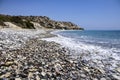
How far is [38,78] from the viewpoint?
6.08m

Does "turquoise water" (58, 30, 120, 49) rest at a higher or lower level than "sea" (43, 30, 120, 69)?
lower

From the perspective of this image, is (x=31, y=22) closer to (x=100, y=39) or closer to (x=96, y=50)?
(x=100, y=39)

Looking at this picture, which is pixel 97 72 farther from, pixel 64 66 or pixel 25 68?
pixel 25 68

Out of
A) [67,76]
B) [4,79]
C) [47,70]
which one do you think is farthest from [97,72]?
[4,79]

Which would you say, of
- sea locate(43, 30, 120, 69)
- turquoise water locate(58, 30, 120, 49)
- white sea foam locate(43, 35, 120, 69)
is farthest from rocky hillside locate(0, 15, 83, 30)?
white sea foam locate(43, 35, 120, 69)

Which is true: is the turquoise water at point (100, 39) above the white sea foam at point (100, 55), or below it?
below

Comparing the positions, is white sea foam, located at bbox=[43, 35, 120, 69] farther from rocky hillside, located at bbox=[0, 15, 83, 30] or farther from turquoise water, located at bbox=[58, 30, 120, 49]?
rocky hillside, located at bbox=[0, 15, 83, 30]

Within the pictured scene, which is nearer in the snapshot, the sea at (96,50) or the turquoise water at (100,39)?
the sea at (96,50)

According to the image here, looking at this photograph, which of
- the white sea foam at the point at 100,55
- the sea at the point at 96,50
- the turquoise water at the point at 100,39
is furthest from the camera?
the turquoise water at the point at 100,39

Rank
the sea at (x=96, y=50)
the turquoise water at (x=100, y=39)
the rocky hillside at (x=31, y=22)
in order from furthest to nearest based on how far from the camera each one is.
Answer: the rocky hillside at (x=31, y=22) < the turquoise water at (x=100, y=39) < the sea at (x=96, y=50)

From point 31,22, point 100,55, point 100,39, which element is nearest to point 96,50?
point 100,55

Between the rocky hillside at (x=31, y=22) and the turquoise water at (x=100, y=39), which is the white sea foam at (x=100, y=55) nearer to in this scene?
the turquoise water at (x=100, y=39)

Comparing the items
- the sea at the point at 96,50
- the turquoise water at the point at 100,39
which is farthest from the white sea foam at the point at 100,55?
the turquoise water at the point at 100,39

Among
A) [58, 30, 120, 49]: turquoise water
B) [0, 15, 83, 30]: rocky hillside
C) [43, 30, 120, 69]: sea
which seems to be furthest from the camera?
[0, 15, 83, 30]: rocky hillside
